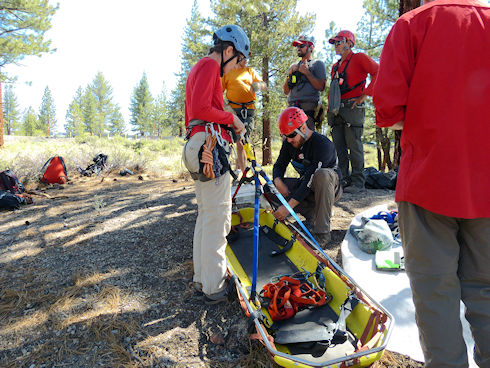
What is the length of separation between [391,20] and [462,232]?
17.1 meters

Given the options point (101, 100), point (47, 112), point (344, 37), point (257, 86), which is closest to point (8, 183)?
point (257, 86)

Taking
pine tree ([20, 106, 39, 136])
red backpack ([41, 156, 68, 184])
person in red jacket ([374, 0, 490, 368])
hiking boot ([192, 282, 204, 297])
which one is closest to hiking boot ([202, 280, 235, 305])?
hiking boot ([192, 282, 204, 297])

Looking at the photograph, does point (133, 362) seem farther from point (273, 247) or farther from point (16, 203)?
point (16, 203)

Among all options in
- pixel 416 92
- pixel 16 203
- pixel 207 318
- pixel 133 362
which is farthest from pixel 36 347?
pixel 16 203

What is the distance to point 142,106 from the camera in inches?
2388

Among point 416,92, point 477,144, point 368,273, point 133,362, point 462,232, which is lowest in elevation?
point 133,362

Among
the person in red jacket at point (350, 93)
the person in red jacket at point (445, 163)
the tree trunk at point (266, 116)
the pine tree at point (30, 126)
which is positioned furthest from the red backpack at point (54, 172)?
the pine tree at point (30, 126)

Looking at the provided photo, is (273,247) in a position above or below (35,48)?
below

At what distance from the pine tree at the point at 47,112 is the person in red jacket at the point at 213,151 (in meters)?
73.4

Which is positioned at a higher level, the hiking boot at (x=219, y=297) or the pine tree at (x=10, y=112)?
the pine tree at (x=10, y=112)

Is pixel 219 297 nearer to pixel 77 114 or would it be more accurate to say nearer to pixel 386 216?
pixel 386 216

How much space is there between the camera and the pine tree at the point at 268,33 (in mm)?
10008

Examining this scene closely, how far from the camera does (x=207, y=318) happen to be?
2600mm

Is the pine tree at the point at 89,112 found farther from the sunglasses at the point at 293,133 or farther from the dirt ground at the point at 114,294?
the sunglasses at the point at 293,133
